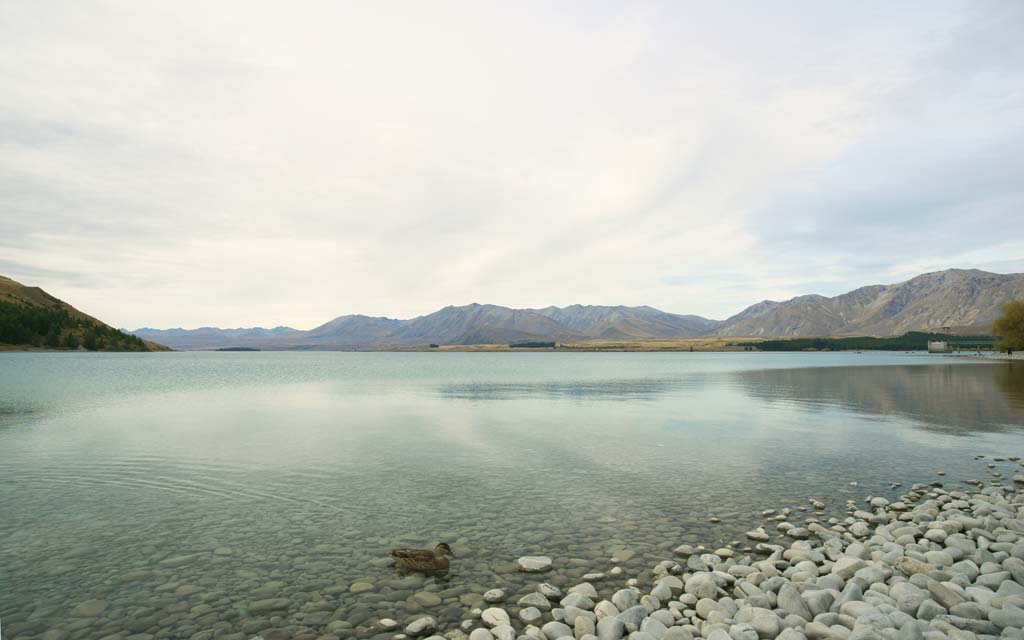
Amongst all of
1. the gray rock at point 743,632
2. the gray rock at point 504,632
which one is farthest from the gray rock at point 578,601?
the gray rock at point 743,632

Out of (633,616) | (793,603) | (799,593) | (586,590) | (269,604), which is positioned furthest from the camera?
(586,590)

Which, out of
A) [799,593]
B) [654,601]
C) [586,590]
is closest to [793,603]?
[799,593]

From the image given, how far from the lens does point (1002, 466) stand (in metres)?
25.2

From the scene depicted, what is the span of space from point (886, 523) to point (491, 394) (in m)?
52.4

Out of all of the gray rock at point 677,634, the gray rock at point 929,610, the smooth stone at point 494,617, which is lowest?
the smooth stone at point 494,617

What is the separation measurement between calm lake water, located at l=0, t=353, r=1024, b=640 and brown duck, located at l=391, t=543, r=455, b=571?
0.99ft

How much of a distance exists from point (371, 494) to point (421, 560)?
812 centimetres

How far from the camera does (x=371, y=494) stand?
827 inches

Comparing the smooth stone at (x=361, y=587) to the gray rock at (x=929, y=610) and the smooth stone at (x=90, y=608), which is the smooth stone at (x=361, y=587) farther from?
the gray rock at (x=929, y=610)

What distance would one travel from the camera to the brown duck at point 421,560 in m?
13.5

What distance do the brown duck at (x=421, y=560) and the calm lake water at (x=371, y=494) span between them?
30cm

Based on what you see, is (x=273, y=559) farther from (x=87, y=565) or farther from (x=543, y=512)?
(x=543, y=512)

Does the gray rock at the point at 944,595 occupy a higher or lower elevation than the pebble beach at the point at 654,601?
higher

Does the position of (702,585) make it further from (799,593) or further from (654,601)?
(799,593)
